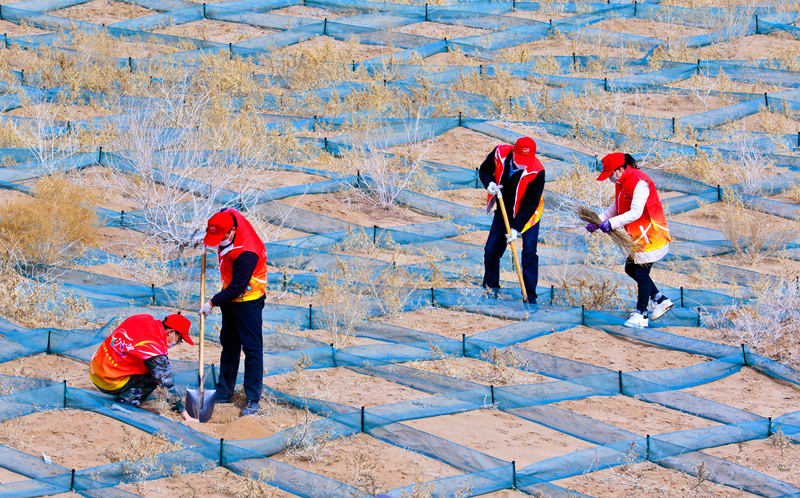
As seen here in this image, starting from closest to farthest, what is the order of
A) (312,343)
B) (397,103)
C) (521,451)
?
1. (521,451)
2. (312,343)
3. (397,103)

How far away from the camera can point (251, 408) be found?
5.97 meters

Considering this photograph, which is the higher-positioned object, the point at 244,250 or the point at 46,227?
the point at 244,250

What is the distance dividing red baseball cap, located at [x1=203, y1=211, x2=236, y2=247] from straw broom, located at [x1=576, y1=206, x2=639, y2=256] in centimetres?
336

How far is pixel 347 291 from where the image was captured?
7695mm

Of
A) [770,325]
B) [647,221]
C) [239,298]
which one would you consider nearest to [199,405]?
[239,298]

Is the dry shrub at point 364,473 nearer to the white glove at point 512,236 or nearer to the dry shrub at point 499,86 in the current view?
the white glove at point 512,236

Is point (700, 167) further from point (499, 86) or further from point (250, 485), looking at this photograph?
point (250, 485)

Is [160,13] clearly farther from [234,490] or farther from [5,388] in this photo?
[234,490]

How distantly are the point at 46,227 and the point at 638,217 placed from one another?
5.34 meters

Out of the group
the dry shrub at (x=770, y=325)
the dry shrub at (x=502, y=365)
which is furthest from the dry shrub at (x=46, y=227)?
the dry shrub at (x=770, y=325)

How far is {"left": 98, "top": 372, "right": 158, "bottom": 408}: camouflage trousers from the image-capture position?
586 cm

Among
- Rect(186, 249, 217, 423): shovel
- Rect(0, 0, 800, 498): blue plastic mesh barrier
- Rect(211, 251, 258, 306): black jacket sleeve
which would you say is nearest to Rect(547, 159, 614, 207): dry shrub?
Rect(0, 0, 800, 498): blue plastic mesh barrier

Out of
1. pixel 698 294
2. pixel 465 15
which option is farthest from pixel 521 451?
pixel 465 15

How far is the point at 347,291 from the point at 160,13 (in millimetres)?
10403
